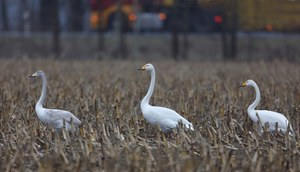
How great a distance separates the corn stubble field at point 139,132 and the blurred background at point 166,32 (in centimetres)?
1772

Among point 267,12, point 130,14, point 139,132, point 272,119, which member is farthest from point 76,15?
point 272,119

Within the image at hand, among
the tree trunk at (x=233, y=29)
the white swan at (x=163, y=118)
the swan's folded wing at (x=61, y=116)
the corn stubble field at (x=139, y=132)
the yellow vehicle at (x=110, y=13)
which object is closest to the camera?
the corn stubble field at (x=139, y=132)

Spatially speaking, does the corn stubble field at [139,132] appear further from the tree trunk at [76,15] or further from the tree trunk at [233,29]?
the tree trunk at [76,15]

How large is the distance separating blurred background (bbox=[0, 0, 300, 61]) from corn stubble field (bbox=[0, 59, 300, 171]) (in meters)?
17.7

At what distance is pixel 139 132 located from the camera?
11.8m

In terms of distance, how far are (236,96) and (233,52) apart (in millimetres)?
22221

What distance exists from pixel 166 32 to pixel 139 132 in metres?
33.0

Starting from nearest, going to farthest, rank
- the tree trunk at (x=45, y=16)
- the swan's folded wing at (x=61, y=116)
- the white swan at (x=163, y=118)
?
the swan's folded wing at (x=61, y=116) < the white swan at (x=163, y=118) < the tree trunk at (x=45, y=16)

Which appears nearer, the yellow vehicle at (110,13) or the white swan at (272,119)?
the white swan at (272,119)

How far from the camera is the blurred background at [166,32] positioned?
125 ft

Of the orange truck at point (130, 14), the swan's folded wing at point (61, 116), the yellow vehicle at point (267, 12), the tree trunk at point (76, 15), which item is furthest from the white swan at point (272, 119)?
the tree trunk at point (76, 15)

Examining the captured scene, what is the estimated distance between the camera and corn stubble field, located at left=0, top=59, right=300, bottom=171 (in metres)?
8.76

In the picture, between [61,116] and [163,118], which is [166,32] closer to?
[163,118]

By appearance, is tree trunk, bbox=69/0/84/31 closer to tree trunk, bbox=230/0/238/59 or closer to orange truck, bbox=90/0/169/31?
orange truck, bbox=90/0/169/31
